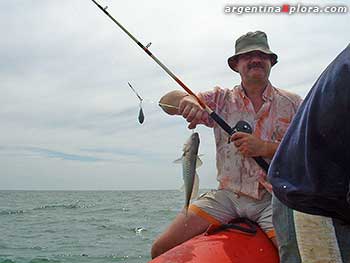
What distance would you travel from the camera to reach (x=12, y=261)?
12008 millimetres

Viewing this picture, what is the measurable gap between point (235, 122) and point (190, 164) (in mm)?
571

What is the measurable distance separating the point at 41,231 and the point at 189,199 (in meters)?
16.0

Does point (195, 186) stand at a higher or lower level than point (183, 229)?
higher

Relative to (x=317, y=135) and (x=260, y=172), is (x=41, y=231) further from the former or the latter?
(x=317, y=135)

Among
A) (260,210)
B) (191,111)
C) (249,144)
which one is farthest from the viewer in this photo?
(260,210)

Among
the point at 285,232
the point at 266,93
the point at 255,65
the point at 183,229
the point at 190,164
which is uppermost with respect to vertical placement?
the point at 255,65

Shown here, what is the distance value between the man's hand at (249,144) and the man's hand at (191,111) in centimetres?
35

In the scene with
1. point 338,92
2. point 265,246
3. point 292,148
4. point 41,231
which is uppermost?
point 338,92

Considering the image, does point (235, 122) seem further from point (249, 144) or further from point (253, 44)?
point (253, 44)

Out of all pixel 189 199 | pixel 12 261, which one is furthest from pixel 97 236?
pixel 189 199

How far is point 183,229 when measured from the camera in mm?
4262

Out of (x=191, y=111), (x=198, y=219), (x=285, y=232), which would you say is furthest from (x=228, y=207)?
(x=285, y=232)

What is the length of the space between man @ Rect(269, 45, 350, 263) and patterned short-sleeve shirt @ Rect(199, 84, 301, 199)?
2262 mm

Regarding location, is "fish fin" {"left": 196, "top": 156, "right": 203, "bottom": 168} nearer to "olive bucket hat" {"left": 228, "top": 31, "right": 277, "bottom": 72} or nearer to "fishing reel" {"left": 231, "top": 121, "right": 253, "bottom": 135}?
"fishing reel" {"left": 231, "top": 121, "right": 253, "bottom": 135}
